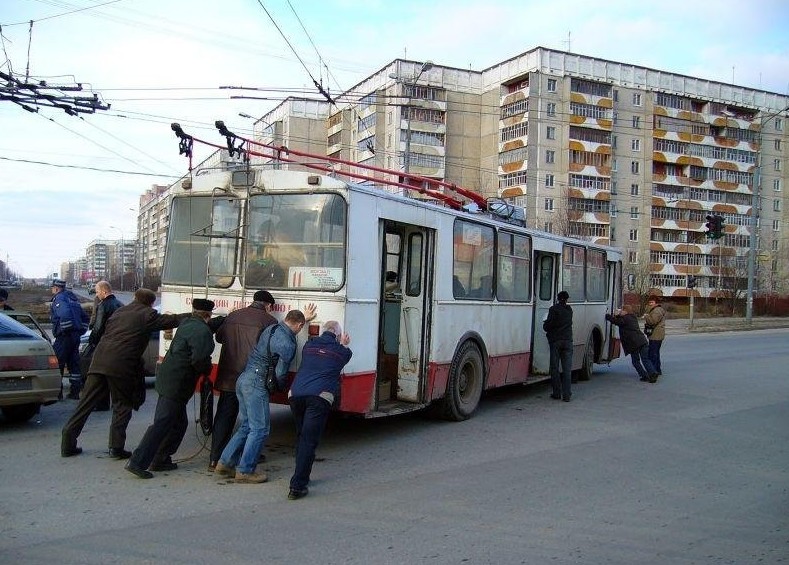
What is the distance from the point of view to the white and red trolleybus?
7570 millimetres

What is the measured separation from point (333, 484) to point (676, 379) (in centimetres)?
1051

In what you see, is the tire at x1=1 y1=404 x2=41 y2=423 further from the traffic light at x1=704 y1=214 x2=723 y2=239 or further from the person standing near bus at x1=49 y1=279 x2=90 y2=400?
the traffic light at x1=704 y1=214 x2=723 y2=239

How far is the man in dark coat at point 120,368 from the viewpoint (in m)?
7.00

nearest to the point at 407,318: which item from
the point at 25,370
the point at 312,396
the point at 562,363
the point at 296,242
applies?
the point at 296,242

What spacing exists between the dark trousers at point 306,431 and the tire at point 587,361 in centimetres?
932

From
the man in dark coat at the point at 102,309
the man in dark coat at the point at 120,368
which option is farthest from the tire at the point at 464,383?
the man in dark coat at the point at 102,309

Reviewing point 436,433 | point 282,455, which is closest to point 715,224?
point 436,433

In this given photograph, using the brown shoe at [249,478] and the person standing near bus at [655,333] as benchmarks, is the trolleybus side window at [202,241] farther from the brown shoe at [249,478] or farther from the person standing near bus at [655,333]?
the person standing near bus at [655,333]

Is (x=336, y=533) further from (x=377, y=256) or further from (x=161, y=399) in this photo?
(x=377, y=256)

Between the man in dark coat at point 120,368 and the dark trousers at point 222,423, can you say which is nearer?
the dark trousers at point 222,423

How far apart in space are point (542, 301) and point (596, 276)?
105 inches

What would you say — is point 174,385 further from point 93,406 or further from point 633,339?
point 633,339

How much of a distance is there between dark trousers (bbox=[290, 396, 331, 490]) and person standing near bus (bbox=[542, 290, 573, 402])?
644cm

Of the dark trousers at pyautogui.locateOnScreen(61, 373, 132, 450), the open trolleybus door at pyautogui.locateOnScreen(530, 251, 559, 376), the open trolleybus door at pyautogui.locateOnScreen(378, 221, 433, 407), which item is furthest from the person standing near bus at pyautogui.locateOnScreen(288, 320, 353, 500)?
→ the open trolleybus door at pyautogui.locateOnScreen(530, 251, 559, 376)
